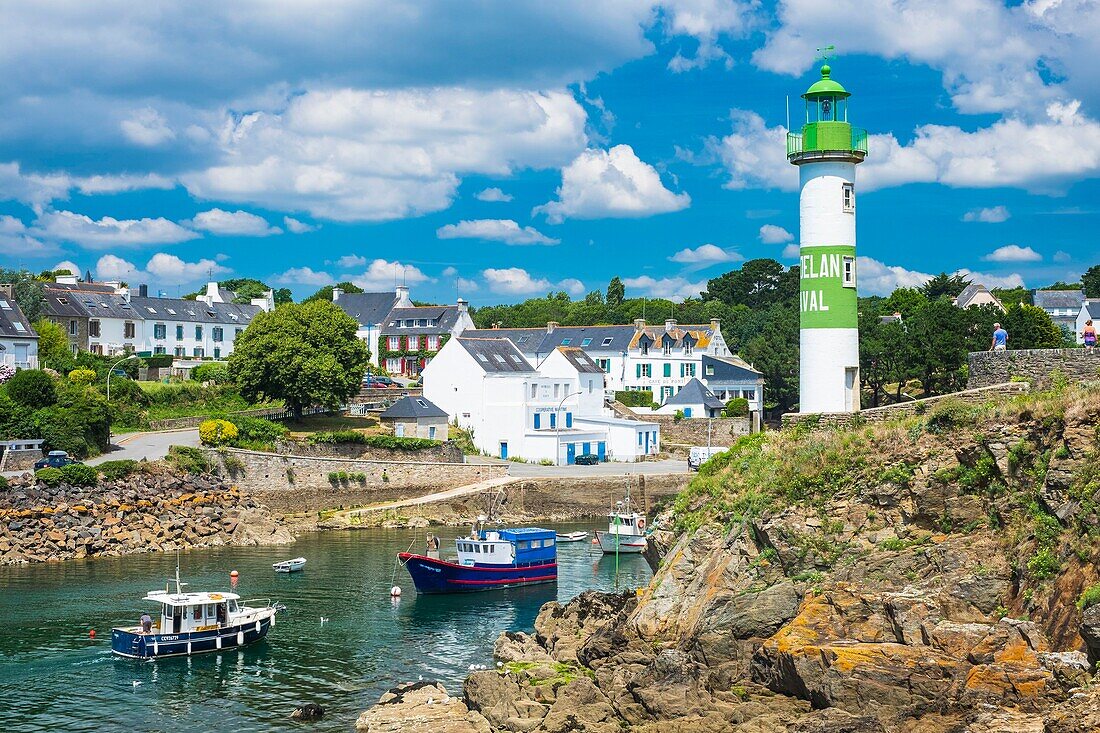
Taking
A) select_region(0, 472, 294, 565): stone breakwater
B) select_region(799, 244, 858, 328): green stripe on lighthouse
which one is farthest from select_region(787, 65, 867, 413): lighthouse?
select_region(0, 472, 294, 565): stone breakwater

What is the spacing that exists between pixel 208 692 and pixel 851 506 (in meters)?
17.4

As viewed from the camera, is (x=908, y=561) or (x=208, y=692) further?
(x=208, y=692)

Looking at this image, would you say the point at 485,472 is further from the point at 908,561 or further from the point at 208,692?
the point at 908,561

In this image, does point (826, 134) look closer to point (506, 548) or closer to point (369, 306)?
point (506, 548)

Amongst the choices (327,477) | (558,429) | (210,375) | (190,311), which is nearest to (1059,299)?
(558,429)

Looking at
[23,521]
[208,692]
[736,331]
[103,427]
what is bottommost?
[208,692]

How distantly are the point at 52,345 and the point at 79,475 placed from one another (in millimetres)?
30371

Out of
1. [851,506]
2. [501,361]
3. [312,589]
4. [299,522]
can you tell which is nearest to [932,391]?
[501,361]

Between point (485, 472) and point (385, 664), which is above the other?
point (485, 472)

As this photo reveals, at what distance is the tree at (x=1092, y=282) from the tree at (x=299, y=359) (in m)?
102

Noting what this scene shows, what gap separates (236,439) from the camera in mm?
61156

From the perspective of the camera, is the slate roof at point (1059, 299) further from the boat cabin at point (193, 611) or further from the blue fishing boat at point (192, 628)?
the boat cabin at point (193, 611)

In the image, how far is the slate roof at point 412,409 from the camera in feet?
240

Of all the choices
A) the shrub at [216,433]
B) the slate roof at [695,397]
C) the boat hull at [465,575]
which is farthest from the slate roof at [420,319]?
the boat hull at [465,575]
